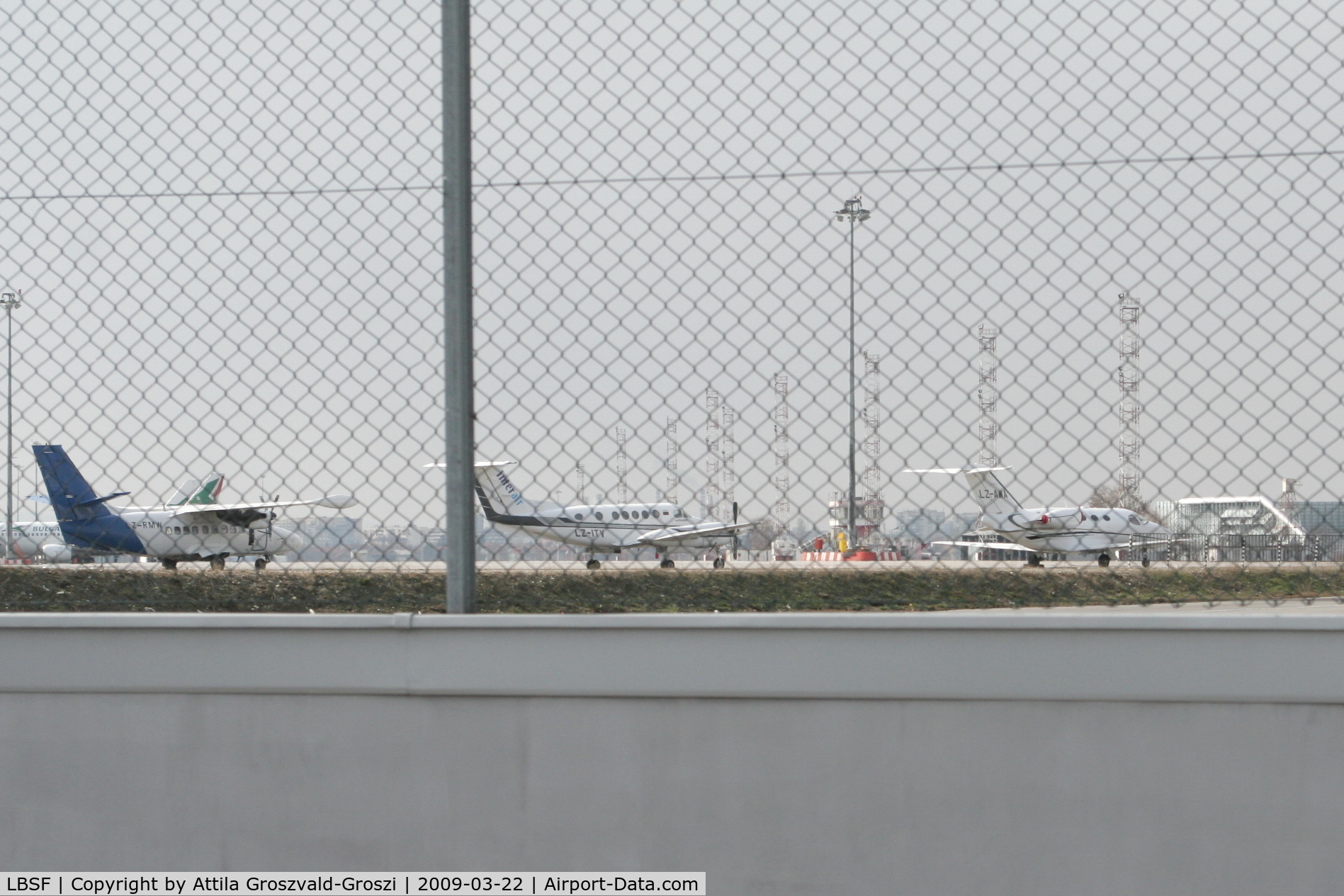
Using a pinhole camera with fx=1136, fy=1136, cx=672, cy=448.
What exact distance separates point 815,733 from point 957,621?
0.40 meters

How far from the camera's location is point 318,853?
2.64 meters

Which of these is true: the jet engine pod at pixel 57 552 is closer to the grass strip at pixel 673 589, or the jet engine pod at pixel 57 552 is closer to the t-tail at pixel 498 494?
the grass strip at pixel 673 589

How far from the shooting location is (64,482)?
339 centimetres

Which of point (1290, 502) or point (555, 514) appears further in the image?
point (555, 514)

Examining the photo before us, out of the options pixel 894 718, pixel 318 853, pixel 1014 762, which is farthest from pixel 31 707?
pixel 1014 762

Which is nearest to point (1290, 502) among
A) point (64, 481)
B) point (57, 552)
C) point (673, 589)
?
point (64, 481)

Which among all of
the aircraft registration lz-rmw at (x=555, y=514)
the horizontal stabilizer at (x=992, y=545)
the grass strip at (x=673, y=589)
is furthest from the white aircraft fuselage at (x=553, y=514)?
the horizontal stabilizer at (x=992, y=545)

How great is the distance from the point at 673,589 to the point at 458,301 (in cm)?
368

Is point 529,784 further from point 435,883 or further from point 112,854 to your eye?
point 112,854

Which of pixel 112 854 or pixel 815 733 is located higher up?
pixel 815 733

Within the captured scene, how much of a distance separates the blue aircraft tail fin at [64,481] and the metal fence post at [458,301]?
1.05 metres

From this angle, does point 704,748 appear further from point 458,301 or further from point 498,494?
point 458,301

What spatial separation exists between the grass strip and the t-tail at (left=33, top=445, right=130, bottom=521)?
0.29 meters

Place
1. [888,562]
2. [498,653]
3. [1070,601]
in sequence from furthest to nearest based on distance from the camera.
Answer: [1070,601] < [888,562] < [498,653]
